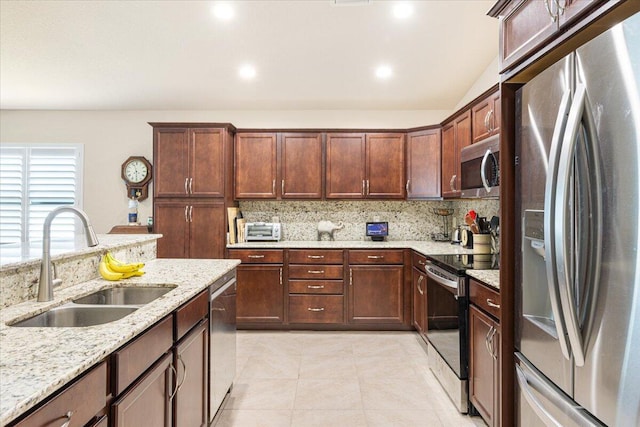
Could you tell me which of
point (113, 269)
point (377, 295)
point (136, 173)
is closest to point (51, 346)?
point (113, 269)

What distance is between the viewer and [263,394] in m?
2.59

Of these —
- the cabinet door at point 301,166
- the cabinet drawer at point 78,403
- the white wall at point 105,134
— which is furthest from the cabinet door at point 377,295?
the cabinet drawer at point 78,403

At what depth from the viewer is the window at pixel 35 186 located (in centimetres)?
462

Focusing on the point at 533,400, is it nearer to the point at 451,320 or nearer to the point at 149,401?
the point at 451,320

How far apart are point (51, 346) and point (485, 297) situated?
201cm

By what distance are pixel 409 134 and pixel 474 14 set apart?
1508mm

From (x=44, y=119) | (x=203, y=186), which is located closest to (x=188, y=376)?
(x=203, y=186)

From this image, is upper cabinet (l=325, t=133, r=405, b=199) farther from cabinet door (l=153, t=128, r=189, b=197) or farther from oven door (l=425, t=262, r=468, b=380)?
cabinet door (l=153, t=128, r=189, b=197)

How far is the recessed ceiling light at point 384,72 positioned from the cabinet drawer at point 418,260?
189 centimetres

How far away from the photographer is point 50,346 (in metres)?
1.06

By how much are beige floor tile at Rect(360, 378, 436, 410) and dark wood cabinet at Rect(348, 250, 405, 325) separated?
1.08 m

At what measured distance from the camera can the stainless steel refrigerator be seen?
2.96 ft

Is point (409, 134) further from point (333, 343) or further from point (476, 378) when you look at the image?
point (476, 378)

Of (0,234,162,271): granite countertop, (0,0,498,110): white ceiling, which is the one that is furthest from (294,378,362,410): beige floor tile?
(0,0,498,110): white ceiling
